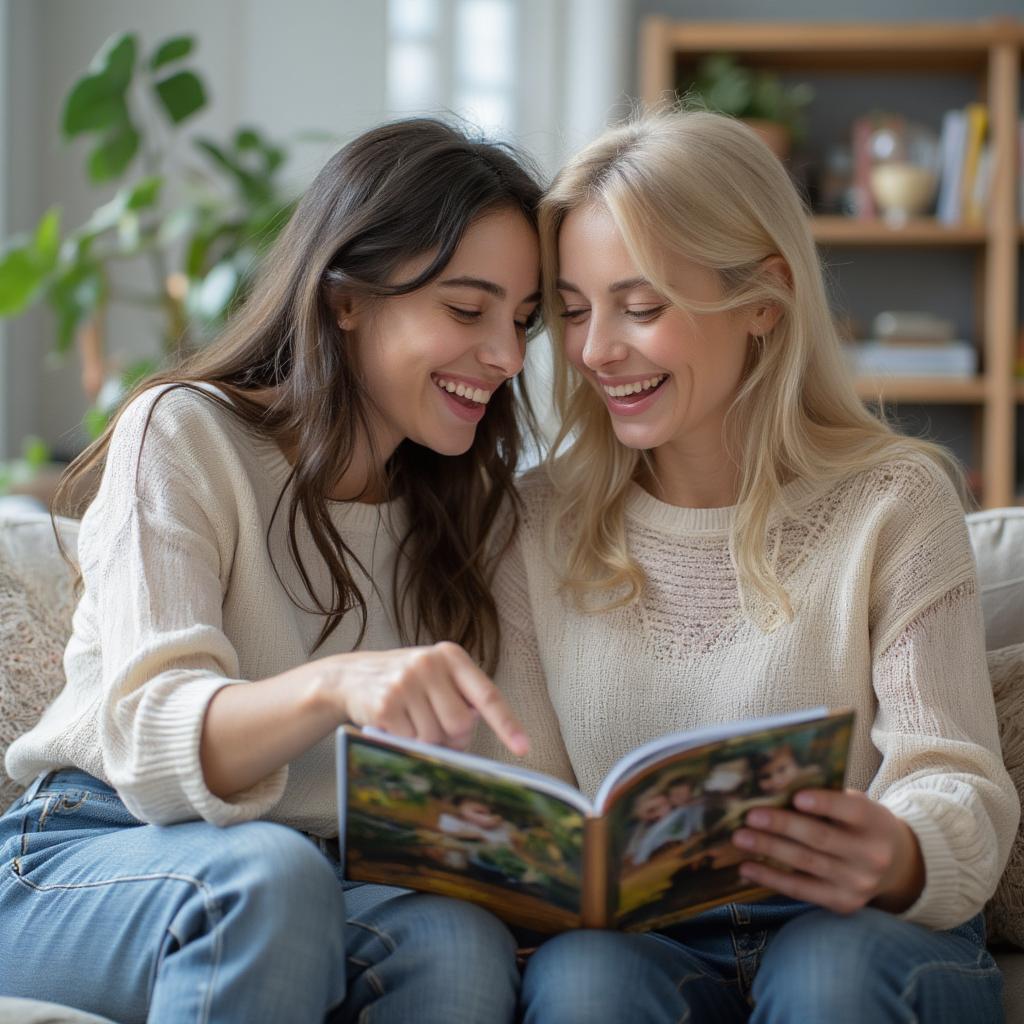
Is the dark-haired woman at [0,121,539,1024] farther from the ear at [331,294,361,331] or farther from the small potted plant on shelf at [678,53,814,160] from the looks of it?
the small potted plant on shelf at [678,53,814,160]

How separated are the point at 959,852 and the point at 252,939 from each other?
0.64 metres

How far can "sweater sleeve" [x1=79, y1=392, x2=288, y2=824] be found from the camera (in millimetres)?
1225

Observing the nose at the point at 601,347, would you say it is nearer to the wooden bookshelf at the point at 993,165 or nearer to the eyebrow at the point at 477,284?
the eyebrow at the point at 477,284

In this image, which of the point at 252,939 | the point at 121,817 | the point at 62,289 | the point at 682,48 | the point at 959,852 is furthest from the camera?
the point at 682,48

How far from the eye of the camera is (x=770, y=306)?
5.32ft

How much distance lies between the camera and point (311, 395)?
1.57 m

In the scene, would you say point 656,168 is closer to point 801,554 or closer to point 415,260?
point 415,260

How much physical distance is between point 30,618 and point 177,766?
1.93 feet

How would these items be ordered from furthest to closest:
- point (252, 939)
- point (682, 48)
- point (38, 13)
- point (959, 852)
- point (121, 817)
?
point (38, 13) → point (682, 48) → point (121, 817) → point (959, 852) → point (252, 939)

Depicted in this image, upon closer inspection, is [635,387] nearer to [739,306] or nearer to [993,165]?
[739,306]

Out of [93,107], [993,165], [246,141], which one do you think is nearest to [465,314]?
[93,107]

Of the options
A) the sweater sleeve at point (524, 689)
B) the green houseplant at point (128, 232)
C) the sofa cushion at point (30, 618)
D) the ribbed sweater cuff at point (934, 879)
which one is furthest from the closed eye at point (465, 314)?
the green houseplant at point (128, 232)

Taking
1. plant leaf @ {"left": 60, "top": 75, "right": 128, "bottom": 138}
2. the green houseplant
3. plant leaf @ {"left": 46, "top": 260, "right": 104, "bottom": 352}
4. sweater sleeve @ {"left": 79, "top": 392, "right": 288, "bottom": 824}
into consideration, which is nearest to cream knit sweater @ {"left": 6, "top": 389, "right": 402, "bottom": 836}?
sweater sleeve @ {"left": 79, "top": 392, "right": 288, "bottom": 824}

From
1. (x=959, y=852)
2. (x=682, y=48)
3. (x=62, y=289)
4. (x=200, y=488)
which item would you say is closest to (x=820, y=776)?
(x=959, y=852)
